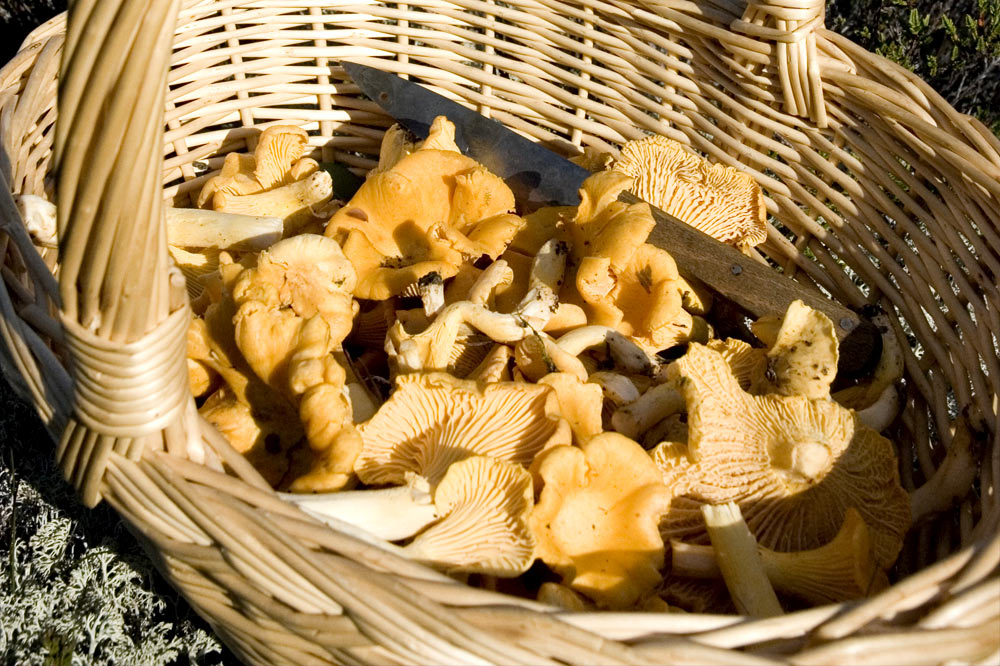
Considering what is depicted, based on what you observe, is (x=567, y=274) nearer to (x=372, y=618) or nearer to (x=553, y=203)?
(x=553, y=203)

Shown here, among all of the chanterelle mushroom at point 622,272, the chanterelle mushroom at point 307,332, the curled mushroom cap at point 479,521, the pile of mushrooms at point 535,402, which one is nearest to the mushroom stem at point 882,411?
the pile of mushrooms at point 535,402

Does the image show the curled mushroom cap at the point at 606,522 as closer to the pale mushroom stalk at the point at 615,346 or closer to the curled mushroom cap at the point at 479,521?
the curled mushroom cap at the point at 479,521

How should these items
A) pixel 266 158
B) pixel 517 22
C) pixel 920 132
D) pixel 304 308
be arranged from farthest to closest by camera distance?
1. pixel 517 22
2. pixel 266 158
3. pixel 920 132
4. pixel 304 308

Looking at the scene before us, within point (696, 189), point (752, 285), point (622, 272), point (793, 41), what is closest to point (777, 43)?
point (793, 41)

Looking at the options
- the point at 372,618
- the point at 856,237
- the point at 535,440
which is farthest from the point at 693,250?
the point at 372,618

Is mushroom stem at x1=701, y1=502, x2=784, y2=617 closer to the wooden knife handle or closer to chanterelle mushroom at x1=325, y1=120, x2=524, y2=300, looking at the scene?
the wooden knife handle

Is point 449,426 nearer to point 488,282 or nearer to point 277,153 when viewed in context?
point 488,282
